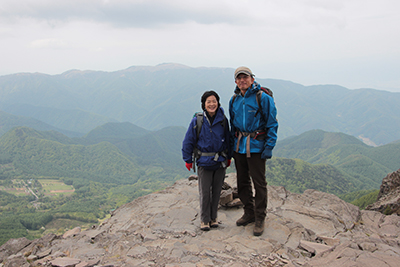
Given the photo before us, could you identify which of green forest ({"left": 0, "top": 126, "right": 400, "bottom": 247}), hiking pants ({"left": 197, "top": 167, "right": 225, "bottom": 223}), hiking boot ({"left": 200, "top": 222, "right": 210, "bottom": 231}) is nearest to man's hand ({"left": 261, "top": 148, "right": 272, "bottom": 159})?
hiking pants ({"left": 197, "top": 167, "right": 225, "bottom": 223})

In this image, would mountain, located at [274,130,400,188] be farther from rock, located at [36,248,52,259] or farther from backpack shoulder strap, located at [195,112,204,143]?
rock, located at [36,248,52,259]

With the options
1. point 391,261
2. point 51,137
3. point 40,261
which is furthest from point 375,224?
point 51,137

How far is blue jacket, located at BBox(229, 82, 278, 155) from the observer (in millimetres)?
5691

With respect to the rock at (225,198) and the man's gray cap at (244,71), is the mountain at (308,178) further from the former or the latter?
the man's gray cap at (244,71)

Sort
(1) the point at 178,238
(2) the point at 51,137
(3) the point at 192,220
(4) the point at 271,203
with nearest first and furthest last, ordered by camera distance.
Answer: (1) the point at 178,238, (3) the point at 192,220, (4) the point at 271,203, (2) the point at 51,137

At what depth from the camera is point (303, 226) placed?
6.91m

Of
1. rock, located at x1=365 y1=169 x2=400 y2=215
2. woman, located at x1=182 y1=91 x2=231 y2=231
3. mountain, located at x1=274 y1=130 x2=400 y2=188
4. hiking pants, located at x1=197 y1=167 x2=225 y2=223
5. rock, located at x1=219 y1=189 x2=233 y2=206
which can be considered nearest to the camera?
woman, located at x1=182 y1=91 x2=231 y2=231

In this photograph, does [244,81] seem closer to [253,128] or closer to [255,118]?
[255,118]

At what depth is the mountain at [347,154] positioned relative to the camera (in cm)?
11331

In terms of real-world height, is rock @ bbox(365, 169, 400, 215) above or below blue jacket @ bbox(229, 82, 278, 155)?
below

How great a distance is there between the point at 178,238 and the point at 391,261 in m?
4.47

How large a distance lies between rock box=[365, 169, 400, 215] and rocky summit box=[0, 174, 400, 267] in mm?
756

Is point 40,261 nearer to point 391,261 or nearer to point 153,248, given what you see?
point 153,248

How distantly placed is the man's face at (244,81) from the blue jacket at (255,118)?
11 cm
